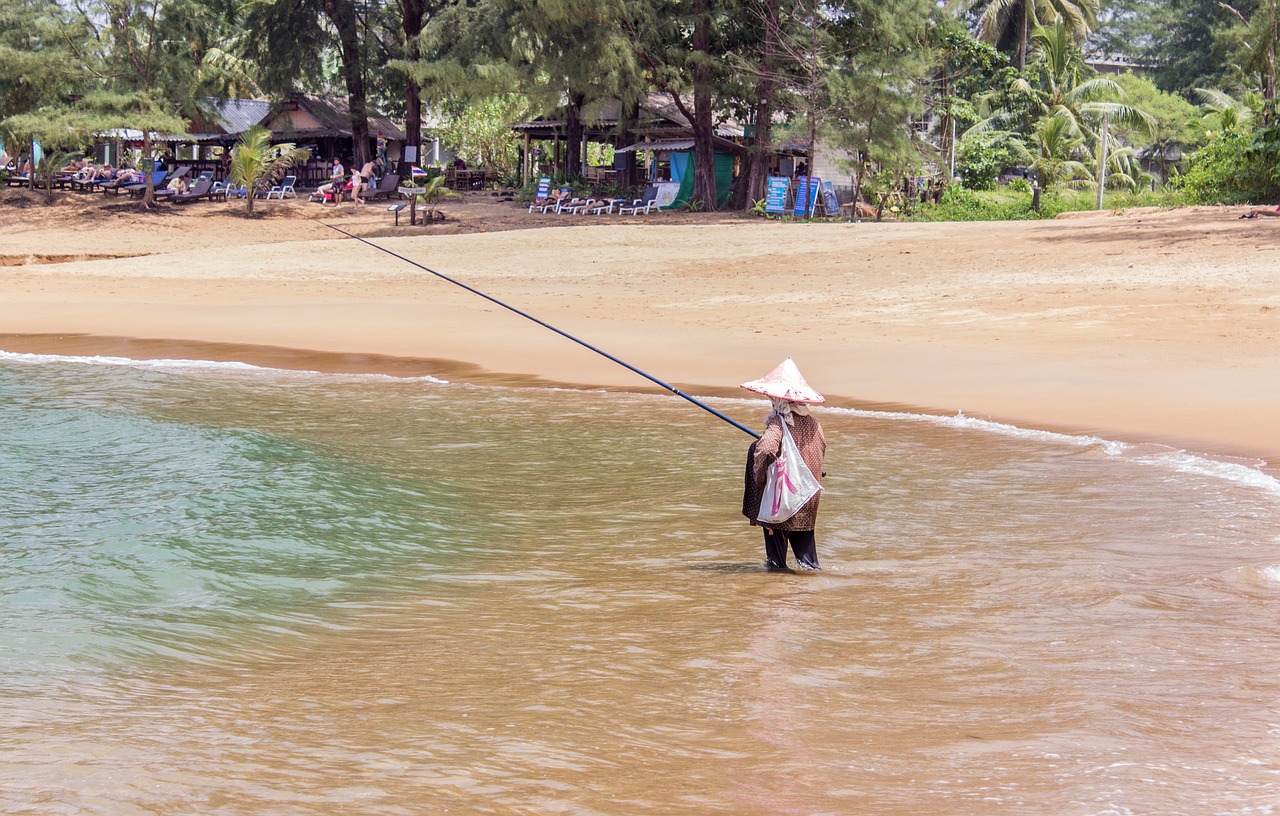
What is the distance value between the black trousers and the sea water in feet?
0.33

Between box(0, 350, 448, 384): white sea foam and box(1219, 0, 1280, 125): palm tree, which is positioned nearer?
box(0, 350, 448, 384): white sea foam

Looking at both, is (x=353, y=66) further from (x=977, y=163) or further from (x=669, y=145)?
(x=977, y=163)

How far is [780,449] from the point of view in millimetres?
6328

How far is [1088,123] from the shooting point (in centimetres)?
3909

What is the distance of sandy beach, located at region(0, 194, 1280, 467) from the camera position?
1209 cm

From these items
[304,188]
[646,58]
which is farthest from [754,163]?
[304,188]

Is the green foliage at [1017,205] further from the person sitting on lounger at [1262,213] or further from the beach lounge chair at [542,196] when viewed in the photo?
the beach lounge chair at [542,196]

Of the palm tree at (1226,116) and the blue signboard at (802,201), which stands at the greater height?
the palm tree at (1226,116)

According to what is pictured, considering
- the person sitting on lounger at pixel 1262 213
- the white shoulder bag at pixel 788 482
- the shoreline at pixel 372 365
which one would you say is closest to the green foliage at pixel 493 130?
the person sitting on lounger at pixel 1262 213

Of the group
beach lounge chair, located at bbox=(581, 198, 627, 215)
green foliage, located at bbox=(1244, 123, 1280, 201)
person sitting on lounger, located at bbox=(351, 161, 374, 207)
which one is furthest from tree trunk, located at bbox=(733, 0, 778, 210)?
person sitting on lounger, located at bbox=(351, 161, 374, 207)

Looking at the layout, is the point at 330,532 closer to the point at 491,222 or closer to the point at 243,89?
the point at 491,222

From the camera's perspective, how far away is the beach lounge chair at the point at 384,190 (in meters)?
35.9

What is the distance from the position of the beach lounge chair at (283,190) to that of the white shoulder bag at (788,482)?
32076 millimetres

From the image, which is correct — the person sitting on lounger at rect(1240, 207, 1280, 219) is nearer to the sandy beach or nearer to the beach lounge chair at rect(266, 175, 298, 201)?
the sandy beach
